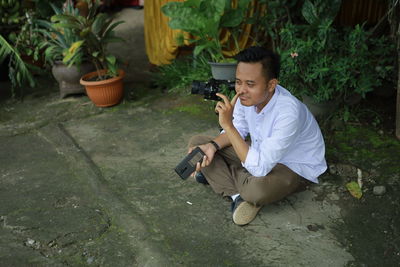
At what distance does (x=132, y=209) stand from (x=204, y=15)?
213cm

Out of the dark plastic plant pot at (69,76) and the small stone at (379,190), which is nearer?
the small stone at (379,190)

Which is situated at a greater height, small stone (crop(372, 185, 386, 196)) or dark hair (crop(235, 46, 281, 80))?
dark hair (crop(235, 46, 281, 80))

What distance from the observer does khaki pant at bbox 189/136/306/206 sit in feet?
7.20

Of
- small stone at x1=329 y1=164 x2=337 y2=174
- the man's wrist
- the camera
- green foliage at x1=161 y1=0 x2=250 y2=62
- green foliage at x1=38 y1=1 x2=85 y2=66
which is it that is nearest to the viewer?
the camera

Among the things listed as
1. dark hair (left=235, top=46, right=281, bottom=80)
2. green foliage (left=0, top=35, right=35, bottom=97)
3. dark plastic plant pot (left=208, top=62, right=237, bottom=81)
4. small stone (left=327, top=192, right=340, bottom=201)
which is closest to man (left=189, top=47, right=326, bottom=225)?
dark hair (left=235, top=46, right=281, bottom=80)

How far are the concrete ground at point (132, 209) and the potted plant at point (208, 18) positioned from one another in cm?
52

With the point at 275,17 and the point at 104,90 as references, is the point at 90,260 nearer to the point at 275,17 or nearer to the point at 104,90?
the point at 104,90

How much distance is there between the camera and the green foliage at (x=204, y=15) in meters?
3.76

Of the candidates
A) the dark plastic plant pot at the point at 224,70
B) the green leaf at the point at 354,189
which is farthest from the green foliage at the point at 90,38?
the green leaf at the point at 354,189

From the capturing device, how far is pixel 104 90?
4.04 meters

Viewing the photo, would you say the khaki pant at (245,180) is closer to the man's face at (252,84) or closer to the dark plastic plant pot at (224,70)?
the man's face at (252,84)

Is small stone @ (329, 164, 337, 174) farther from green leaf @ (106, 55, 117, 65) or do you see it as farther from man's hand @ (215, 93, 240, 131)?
green leaf @ (106, 55, 117, 65)

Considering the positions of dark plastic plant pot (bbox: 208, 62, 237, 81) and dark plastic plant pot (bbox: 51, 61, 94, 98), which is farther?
dark plastic plant pot (bbox: 51, 61, 94, 98)

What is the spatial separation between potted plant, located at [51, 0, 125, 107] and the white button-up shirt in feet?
6.51
